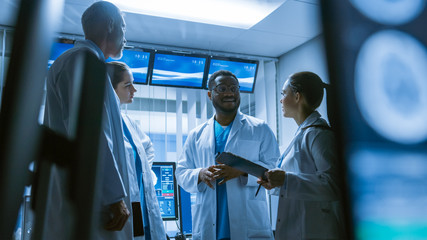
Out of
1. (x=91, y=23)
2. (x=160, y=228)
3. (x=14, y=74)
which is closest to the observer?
(x=14, y=74)

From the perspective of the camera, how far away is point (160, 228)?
1.94 m

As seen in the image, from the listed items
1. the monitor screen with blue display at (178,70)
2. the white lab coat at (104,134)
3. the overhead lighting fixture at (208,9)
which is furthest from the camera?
the monitor screen with blue display at (178,70)

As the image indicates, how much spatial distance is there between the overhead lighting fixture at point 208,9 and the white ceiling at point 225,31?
57 mm

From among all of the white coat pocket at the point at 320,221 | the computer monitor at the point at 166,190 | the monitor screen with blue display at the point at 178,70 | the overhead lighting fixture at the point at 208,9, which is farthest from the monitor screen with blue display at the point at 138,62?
the white coat pocket at the point at 320,221

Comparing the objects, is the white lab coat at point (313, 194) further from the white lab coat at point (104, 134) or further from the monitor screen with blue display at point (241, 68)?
the monitor screen with blue display at point (241, 68)

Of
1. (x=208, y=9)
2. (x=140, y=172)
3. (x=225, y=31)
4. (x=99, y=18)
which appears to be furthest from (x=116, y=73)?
(x=225, y=31)

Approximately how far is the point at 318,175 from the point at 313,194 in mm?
82

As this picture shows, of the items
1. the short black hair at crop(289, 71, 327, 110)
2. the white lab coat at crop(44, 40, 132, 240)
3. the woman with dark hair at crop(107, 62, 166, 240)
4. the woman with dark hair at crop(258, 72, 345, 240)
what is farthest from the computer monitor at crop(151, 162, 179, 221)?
the white lab coat at crop(44, 40, 132, 240)

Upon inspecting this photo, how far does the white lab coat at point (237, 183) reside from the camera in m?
2.06

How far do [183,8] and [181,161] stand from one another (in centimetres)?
163

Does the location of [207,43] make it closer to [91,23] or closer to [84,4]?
[84,4]

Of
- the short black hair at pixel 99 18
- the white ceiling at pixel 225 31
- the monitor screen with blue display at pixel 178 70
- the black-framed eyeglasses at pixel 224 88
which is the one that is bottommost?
the short black hair at pixel 99 18

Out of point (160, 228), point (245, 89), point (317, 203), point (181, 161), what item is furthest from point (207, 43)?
point (317, 203)

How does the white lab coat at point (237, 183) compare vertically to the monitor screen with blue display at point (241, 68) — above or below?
below
